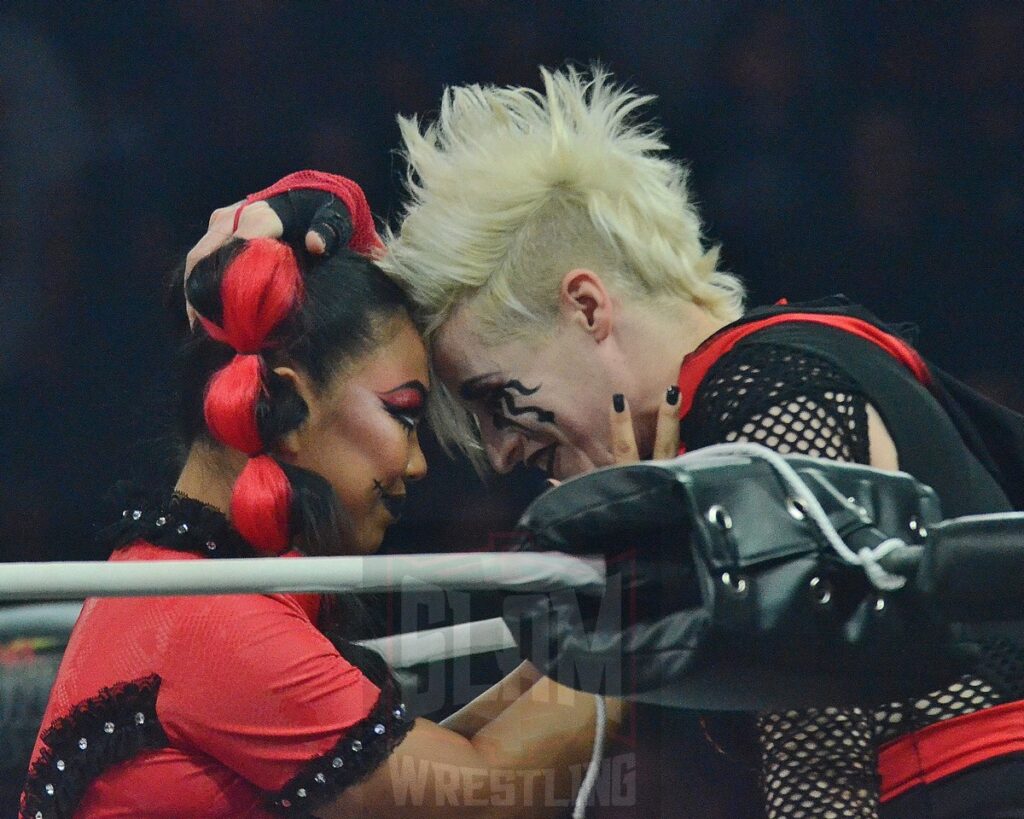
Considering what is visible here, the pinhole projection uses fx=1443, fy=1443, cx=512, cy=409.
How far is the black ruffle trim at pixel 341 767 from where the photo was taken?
1158 millimetres

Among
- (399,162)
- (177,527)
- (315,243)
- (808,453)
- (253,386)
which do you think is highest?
(399,162)

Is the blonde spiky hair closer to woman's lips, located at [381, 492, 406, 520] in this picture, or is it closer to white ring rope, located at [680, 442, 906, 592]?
woman's lips, located at [381, 492, 406, 520]

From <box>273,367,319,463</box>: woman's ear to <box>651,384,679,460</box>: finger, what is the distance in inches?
12.8

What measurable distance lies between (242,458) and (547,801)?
41cm

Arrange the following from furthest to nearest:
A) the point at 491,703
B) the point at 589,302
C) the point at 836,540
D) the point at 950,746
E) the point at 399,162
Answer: the point at 399,162 < the point at 491,703 < the point at 589,302 < the point at 950,746 < the point at 836,540

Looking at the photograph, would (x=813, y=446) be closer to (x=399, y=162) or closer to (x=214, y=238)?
(x=214, y=238)

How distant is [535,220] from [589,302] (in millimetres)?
96

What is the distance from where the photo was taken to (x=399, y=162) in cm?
236

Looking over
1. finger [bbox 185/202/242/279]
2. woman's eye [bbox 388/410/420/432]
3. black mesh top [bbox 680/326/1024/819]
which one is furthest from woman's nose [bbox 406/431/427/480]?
black mesh top [bbox 680/326/1024/819]

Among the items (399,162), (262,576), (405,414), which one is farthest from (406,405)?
(399,162)

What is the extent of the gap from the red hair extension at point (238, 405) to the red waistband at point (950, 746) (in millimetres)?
579

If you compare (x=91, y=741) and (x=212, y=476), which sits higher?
(x=212, y=476)

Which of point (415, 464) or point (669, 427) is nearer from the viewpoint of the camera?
point (669, 427)

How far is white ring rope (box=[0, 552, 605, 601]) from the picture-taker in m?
0.86
